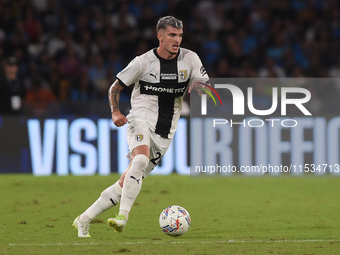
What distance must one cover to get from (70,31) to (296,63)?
208 inches

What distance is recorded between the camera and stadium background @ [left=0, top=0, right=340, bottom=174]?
10711 millimetres

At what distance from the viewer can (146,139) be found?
5.41m

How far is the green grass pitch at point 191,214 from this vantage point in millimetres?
4832

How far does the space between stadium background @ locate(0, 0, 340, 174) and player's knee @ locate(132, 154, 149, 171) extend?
216 inches

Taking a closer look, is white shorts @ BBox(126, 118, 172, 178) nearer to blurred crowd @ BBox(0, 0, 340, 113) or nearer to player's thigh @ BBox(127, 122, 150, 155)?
player's thigh @ BBox(127, 122, 150, 155)

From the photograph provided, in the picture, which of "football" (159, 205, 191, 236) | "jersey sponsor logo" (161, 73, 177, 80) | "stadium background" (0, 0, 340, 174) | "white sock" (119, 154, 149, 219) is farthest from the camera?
"stadium background" (0, 0, 340, 174)

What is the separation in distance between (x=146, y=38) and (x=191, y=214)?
7.20m

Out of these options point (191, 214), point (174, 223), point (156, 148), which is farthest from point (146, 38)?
point (174, 223)

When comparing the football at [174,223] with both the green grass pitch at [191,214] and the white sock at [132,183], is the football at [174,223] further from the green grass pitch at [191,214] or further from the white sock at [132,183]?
the white sock at [132,183]

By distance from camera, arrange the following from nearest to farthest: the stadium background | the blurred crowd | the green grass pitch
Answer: the green grass pitch < the stadium background < the blurred crowd

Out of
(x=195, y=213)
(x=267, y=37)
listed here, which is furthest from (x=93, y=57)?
(x=195, y=213)

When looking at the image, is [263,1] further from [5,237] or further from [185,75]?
[5,237]

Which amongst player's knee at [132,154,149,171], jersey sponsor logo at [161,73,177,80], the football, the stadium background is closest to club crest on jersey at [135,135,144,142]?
player's knee at [132,154,149,171]

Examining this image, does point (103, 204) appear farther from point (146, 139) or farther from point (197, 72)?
point (197, 72)
